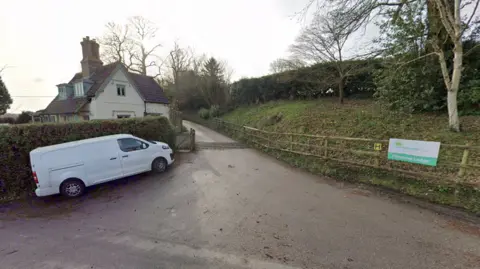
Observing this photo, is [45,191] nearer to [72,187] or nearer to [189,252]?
[72,187]

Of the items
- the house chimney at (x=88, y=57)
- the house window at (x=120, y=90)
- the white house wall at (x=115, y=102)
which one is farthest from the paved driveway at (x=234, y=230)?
the house chimney at (x=88, y=57)

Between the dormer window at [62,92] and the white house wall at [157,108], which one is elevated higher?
the dormer window at [62,92]

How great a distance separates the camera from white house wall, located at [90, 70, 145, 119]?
14672mm

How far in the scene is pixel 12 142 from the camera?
6.26 meters

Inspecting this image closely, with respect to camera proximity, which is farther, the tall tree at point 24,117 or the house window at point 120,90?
the tall tree at point 24,117

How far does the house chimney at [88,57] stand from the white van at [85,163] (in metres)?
14.4

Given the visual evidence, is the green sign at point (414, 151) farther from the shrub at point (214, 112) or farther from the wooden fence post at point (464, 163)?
the shrub at point (214, 112)

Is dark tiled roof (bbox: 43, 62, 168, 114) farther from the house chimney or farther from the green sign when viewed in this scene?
the green sign

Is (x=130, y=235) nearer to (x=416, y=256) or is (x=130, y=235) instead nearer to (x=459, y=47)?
(x=416, y=256)

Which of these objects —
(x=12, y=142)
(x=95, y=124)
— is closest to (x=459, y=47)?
(x=95, y=124)

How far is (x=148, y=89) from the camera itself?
62.1 feet

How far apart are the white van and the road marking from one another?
3353 millimetres

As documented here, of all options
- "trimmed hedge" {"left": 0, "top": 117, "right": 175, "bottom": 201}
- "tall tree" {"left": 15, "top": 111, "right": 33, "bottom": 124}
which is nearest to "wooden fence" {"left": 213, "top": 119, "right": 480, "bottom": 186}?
"trimmed hedge" {"left": 0, "top": 117, "right": 175, "bottom": 201}

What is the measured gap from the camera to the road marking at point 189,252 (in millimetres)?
2957
